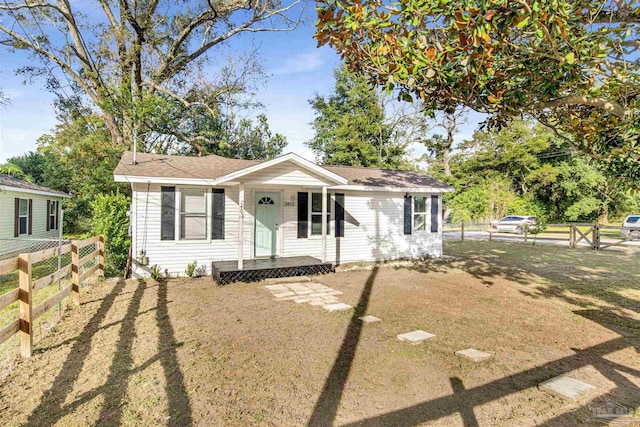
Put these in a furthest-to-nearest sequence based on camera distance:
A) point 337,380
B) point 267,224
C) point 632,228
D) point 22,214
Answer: point 632,228 → point 22,214 → point 267,224 → point 337,380

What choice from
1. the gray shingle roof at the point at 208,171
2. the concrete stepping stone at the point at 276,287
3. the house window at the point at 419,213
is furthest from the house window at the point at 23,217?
the house window at the point at 419,213

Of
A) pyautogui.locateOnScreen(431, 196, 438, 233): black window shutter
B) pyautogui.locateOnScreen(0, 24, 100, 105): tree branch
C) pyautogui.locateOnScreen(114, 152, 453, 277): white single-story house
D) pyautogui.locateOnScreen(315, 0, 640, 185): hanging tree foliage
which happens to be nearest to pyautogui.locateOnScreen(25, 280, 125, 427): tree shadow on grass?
pyautogui.locateOnScreen(114, 152, 453, 277): white single-story house

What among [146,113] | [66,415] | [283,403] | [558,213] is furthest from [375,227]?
[558,213]

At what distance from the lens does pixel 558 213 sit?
30156mm

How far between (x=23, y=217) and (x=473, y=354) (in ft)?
57.7

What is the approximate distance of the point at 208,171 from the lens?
31.0ft

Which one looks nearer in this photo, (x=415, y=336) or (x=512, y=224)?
(x=415, y=336)

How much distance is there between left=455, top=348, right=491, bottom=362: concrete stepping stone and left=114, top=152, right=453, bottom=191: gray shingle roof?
6647 mm

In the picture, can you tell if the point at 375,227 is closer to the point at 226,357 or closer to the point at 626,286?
the point at 626,286

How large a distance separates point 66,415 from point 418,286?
22.7 feet

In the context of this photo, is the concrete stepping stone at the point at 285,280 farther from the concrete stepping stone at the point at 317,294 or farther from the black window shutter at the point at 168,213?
the black window shutter at the point at 168,213

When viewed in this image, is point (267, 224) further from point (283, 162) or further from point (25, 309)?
point (25, 309)

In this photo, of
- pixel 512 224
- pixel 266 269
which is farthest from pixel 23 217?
pixel 512 224

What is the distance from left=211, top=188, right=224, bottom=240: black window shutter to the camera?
29.7 ft
